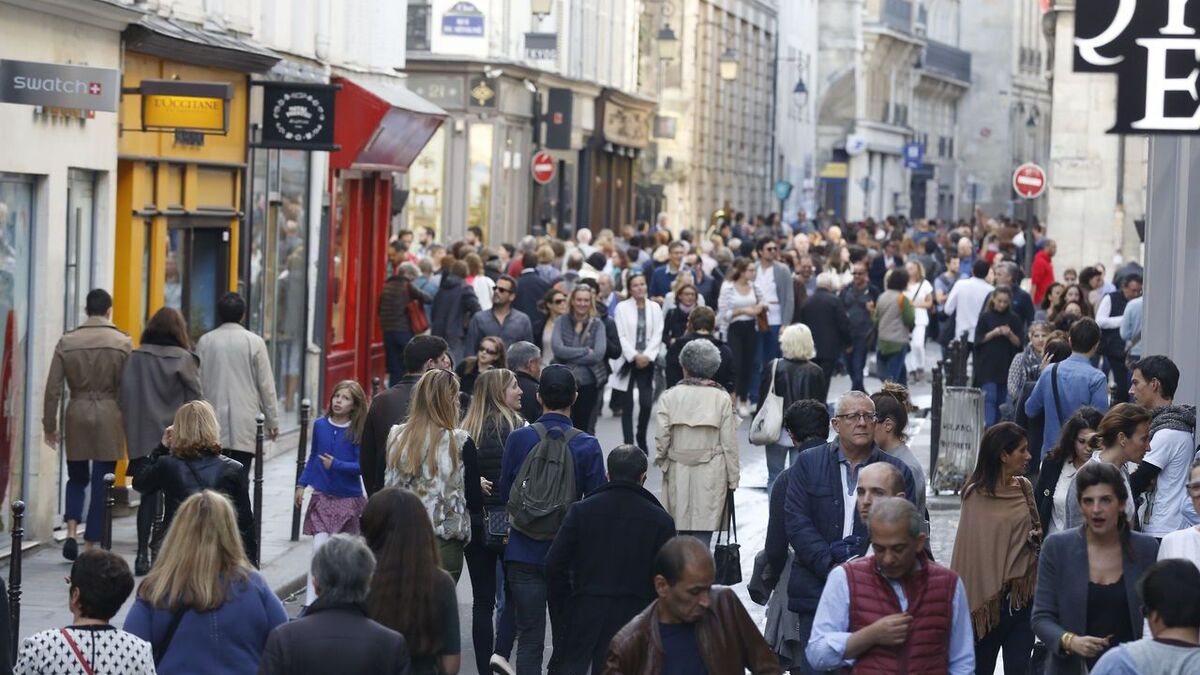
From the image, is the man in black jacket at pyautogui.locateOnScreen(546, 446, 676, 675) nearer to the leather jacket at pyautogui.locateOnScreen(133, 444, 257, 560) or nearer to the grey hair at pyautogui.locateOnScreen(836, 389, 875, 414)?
the grey hair at pyautogui.locateOnScreen(836, 389, 875, 414)

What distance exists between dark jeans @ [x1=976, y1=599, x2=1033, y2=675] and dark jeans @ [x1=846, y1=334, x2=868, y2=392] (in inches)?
625

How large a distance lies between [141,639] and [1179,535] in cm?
349

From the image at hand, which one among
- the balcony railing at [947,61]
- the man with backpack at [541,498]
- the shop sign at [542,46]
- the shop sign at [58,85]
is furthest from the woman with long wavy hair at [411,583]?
the balcony railing at [947,61]

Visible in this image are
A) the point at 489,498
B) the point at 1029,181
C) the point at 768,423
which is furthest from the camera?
the point at 1029,181

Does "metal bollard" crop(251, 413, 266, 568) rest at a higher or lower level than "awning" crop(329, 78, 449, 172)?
lower

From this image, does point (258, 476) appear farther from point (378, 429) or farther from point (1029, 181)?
point (1029, 181)

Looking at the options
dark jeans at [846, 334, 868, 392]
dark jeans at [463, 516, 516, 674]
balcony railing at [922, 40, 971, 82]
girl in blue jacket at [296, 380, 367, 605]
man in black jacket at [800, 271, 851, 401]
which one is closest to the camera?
dark jeans at [463, 516, 516, 674]

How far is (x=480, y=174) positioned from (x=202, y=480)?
27.6 metres

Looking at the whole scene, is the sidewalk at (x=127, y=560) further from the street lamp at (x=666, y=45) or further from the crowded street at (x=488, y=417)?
the street lamp at (x=666, y=45)

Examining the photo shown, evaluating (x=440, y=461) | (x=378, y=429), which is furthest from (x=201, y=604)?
(x=378, y=429)

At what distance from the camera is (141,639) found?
7496mm

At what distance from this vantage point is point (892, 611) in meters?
7.54

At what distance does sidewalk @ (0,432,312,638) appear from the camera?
1297 centimetres

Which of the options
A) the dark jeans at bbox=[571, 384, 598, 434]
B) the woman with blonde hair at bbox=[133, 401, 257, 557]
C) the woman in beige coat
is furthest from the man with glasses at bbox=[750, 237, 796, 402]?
the woman with blonde hair at bbox=[133, 401, 257, 557]
